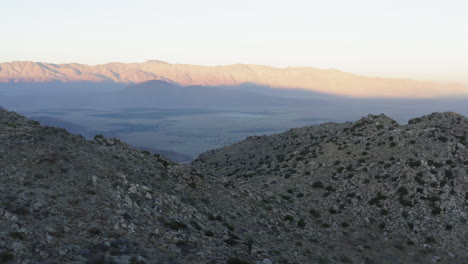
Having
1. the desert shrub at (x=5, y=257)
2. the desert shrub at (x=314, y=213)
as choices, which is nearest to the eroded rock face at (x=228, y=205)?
the desert shrub at (x=5, y=257)

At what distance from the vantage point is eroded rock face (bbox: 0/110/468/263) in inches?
658

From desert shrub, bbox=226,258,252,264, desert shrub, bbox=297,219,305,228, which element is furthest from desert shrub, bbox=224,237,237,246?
desert shrub, bbox=297,219,305,228

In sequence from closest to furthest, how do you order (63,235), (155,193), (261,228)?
(63,235)
(155,193)
(261,228)

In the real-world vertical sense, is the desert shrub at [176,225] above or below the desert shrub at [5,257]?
below

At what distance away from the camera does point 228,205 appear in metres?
27.2

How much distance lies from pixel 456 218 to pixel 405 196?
428 centimetres

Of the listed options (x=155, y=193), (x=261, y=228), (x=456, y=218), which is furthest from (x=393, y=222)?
(x=155, y=193)

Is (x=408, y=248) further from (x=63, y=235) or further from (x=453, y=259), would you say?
(x=63, y=235)

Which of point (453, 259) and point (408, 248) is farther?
point (408, 248)

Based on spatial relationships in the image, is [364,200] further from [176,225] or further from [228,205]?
[176,225]

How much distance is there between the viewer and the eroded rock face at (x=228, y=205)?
54.9 feet

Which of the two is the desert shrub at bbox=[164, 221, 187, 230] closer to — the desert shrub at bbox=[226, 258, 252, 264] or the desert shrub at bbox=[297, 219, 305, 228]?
the desert shrub at bbox=[226, 258, 252, 264]

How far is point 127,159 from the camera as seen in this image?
92.7ft

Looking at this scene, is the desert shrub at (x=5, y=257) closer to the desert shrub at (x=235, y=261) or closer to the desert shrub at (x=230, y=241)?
the desert shrub at (x=235, y=261)
